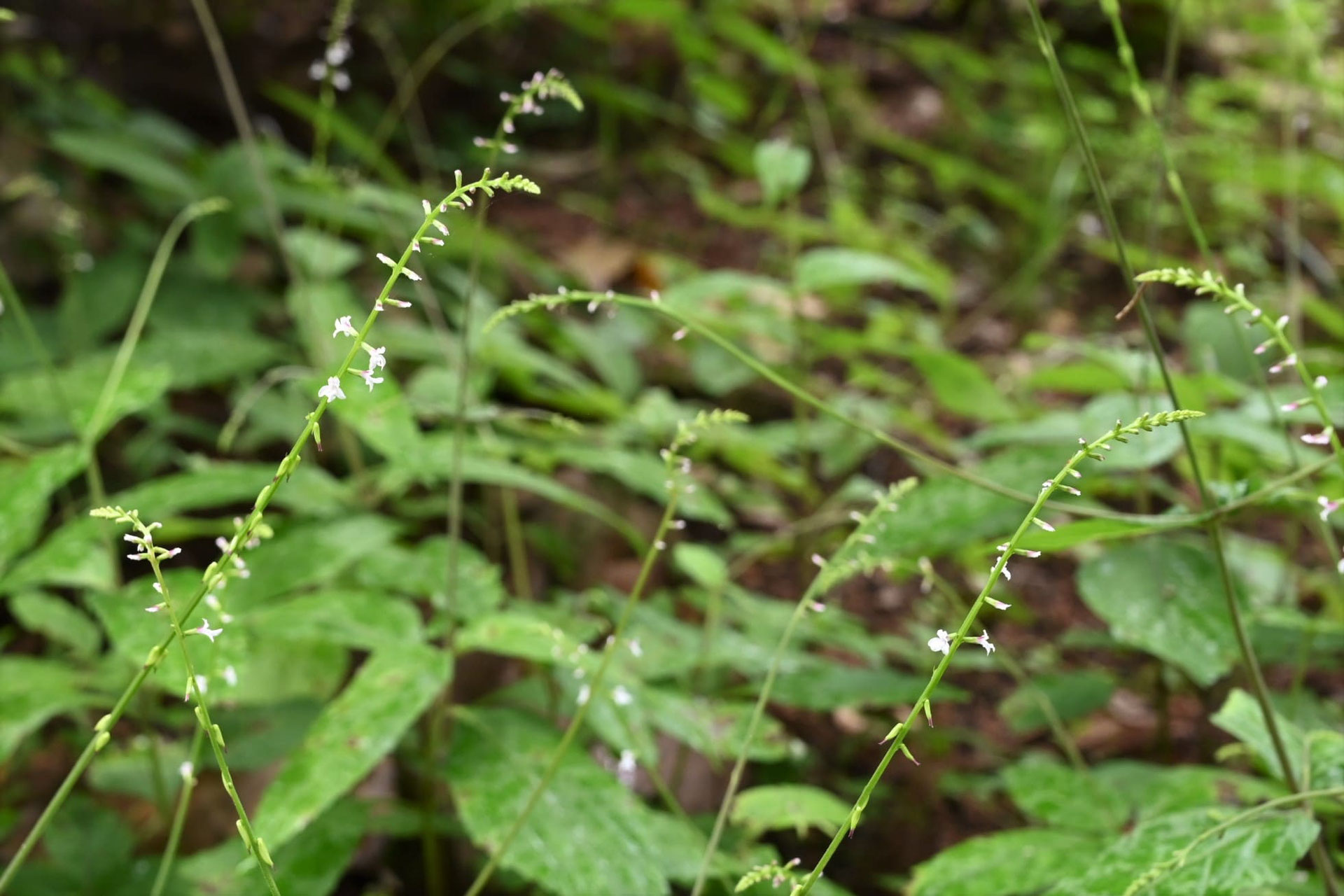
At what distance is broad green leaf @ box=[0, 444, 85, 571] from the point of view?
126 centimetres

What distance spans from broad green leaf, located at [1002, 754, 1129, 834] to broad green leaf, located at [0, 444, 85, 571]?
1237 millimetres

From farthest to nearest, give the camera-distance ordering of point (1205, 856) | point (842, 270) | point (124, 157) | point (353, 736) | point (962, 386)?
point (124, 157)
point (962, 386)
point (842, 270)
point (353, 736)
point (1205, 856)

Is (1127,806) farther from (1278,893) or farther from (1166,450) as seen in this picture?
(1166,450)

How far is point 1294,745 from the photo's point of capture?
3.75ft

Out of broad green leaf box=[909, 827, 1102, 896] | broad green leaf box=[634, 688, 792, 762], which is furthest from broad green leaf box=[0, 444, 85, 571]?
broad green leaf box=[909, 827, 1102, 896]

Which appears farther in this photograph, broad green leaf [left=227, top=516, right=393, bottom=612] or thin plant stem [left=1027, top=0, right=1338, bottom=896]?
broad green leaf [left=227, top=516, right=393, bottom=612]

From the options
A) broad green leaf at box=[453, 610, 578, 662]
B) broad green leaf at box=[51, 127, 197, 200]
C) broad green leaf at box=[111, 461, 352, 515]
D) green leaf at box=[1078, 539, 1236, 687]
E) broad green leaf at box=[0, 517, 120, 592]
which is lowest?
green leaf at box=[1078, 539, 1236, 687]

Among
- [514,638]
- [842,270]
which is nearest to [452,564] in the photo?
[514,638]

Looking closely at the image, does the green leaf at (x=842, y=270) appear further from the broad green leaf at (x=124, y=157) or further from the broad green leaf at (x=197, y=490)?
the broad green leaf at (x=124, y=157)

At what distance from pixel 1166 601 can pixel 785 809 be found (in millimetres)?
565

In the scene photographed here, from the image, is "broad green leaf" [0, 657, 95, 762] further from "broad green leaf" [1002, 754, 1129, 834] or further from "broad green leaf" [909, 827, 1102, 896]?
"broad green leaf" [1002, 754, 1129, 834]

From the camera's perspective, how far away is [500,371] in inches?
89.2

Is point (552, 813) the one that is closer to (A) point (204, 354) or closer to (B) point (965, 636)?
(B) point (965, 636)

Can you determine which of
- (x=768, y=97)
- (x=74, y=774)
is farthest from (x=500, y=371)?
(x=768, y=97)
